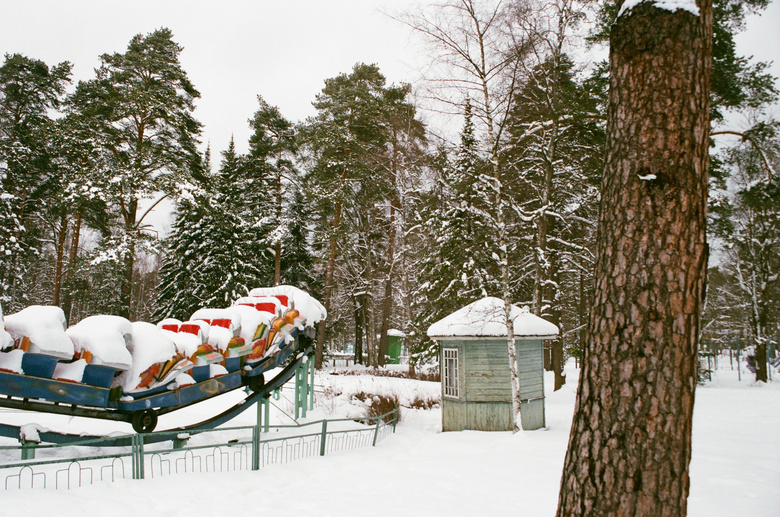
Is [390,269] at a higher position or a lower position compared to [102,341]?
higher

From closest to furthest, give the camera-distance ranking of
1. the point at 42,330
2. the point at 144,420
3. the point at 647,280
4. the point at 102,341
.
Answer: the point at 647,280 → the point at 42,330 → the point at 102,341 → the point at 144,420

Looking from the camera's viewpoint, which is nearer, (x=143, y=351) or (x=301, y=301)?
(x=143, y=351)

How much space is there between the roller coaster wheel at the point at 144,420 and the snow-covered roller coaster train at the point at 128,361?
15mm

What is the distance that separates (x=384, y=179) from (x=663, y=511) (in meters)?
23.8

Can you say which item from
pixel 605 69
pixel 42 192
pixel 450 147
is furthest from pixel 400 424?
pixel 42 192

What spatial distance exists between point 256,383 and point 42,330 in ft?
15.0

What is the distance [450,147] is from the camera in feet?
41.5

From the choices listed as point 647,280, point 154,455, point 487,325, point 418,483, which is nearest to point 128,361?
point 154,455

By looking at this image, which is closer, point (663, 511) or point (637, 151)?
point (663, 511)

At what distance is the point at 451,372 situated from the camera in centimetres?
1273

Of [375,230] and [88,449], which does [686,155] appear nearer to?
[88,449]

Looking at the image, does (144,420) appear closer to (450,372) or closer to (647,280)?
(450,372)

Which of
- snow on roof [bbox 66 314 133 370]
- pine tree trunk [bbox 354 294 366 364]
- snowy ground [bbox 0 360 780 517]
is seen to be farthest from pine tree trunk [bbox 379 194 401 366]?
snow on roof [bbox 66 314 133 370]

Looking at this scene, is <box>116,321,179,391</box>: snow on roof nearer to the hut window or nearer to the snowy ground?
the snowy ground
